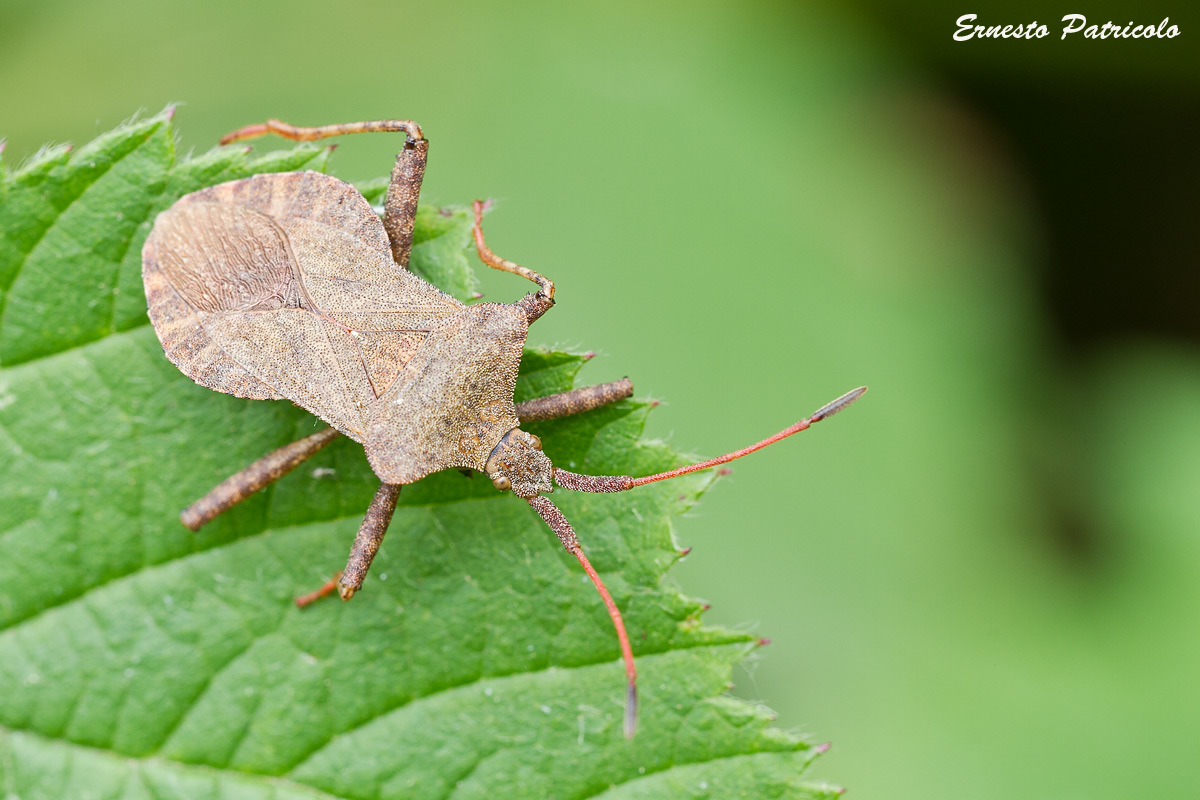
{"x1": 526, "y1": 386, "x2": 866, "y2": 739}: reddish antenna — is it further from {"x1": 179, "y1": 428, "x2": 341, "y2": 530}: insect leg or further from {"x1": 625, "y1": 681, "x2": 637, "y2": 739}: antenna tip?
{"x1": 179, "y1": 428, "x2": 341, "y2": 530}: insect leg

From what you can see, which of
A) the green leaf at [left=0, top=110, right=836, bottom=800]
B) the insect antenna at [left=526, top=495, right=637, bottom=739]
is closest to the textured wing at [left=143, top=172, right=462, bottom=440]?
the green leaf at [left=0, top=110, right=836, bottom=800]

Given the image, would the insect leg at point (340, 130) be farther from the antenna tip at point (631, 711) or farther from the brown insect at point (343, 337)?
the antenna tip at point (631, 711)

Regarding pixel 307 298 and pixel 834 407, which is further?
pixel 307 298

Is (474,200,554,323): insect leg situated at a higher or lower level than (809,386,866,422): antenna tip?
higher

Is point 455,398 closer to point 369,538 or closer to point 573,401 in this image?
point 573,401

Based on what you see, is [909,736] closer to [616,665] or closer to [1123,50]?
[616,665]

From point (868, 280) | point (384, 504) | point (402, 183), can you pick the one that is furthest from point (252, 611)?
point (868, 280)

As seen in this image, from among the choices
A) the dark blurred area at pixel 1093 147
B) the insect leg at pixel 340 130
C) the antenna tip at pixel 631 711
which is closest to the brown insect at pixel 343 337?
the insect leg at pixel 340 130
